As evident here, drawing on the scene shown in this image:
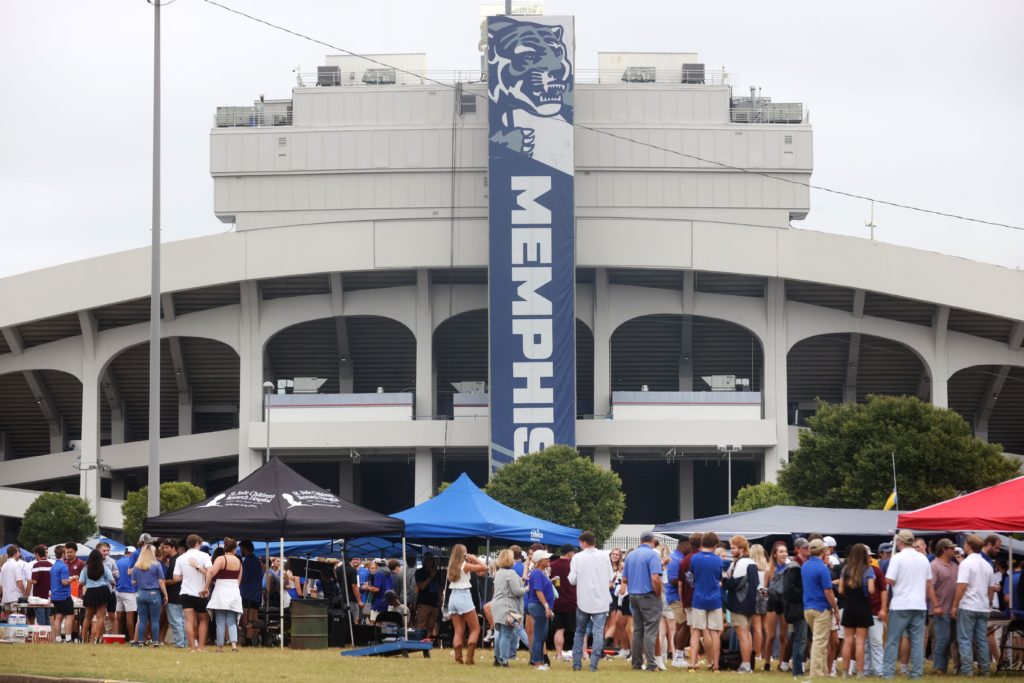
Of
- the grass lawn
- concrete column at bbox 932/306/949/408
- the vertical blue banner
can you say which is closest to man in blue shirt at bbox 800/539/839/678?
the grass lawn

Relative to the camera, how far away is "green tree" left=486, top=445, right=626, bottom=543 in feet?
152

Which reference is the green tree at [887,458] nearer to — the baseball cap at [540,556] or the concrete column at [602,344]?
the concrete column at [602,344]

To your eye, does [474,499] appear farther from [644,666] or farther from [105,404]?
[105,404]

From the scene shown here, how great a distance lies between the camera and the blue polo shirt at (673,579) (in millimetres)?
19438

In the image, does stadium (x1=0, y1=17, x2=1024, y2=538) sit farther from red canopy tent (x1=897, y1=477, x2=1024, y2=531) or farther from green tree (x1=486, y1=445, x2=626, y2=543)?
red canopy tent (x1=897, y1=477, x2=1024, y2=531)

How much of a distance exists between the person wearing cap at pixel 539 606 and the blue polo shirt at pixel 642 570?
1.14m

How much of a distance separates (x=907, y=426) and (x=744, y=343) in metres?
18.8

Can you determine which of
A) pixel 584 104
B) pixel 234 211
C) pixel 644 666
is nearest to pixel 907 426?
pixel 644 666

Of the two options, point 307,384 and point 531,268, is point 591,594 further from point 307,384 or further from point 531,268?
point 307,384

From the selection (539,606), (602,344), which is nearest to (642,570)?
(539,606)

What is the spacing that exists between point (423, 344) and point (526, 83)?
9977 mm

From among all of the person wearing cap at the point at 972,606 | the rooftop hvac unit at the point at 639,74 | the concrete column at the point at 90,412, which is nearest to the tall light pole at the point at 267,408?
the concrete column at the point at 90,412

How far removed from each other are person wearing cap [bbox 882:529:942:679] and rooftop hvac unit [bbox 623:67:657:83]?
50.6 meters

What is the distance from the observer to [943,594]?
1812 cm
